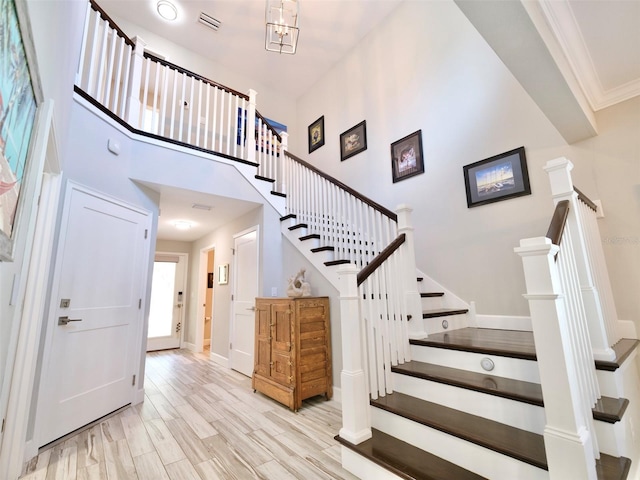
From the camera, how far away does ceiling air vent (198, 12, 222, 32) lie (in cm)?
470

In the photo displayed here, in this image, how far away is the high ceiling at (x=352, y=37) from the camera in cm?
162

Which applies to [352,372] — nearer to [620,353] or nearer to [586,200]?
[620,353]

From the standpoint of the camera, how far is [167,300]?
20.9 ft

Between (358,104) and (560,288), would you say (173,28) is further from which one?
(560,288)

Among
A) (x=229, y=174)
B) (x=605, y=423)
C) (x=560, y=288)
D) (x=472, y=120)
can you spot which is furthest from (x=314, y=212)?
(x=605, y=423)

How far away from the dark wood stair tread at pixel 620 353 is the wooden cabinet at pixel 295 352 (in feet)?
7.34

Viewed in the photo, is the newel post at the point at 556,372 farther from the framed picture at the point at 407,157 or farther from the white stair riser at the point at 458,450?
the framed picture at the point at 407,157

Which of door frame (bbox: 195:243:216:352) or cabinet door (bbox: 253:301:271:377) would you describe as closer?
cabinet door (bbox: 253:301:271:377)

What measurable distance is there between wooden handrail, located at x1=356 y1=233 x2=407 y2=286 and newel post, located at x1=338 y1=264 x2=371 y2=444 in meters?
0.08

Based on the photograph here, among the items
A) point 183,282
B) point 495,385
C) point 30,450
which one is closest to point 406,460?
point 495,385

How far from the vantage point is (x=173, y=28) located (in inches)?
193

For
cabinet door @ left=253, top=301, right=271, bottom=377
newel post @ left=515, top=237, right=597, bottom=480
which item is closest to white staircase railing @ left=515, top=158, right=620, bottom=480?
newel post @ left=515, top=237, right=597, bottom=480

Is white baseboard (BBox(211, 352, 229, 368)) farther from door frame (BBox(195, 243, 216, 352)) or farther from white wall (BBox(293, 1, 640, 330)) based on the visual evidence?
white wall (BBox(293, 1, 640, 330))

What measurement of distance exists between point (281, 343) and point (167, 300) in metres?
4.42
